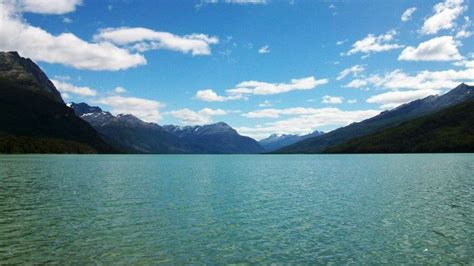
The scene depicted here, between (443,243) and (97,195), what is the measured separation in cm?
5025

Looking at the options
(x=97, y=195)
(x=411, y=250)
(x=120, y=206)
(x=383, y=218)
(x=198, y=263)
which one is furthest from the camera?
(x=97, y=195)

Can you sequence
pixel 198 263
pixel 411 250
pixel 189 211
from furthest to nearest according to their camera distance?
pixel 189 211 → pixel 411 250 → pixel 198 263

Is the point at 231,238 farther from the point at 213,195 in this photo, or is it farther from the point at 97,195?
the point at 97,195

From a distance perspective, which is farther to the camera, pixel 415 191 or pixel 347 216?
pixel 415 191

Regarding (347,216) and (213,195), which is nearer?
(347,216)

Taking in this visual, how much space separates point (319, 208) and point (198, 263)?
27891 millimetres

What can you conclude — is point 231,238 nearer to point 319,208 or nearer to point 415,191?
point 319,208

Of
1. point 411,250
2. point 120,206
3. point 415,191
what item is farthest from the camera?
point 415,191

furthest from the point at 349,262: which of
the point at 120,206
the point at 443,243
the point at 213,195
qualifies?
the point at 213,195

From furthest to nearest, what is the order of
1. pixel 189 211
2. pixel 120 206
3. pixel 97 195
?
pixel 97 195 < pixel 120 206 < pixel 189 211

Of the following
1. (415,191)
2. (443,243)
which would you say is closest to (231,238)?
(443,243)

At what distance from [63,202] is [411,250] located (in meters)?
45.1

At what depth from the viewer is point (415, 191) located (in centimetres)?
6975

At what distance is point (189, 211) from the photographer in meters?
50.6
